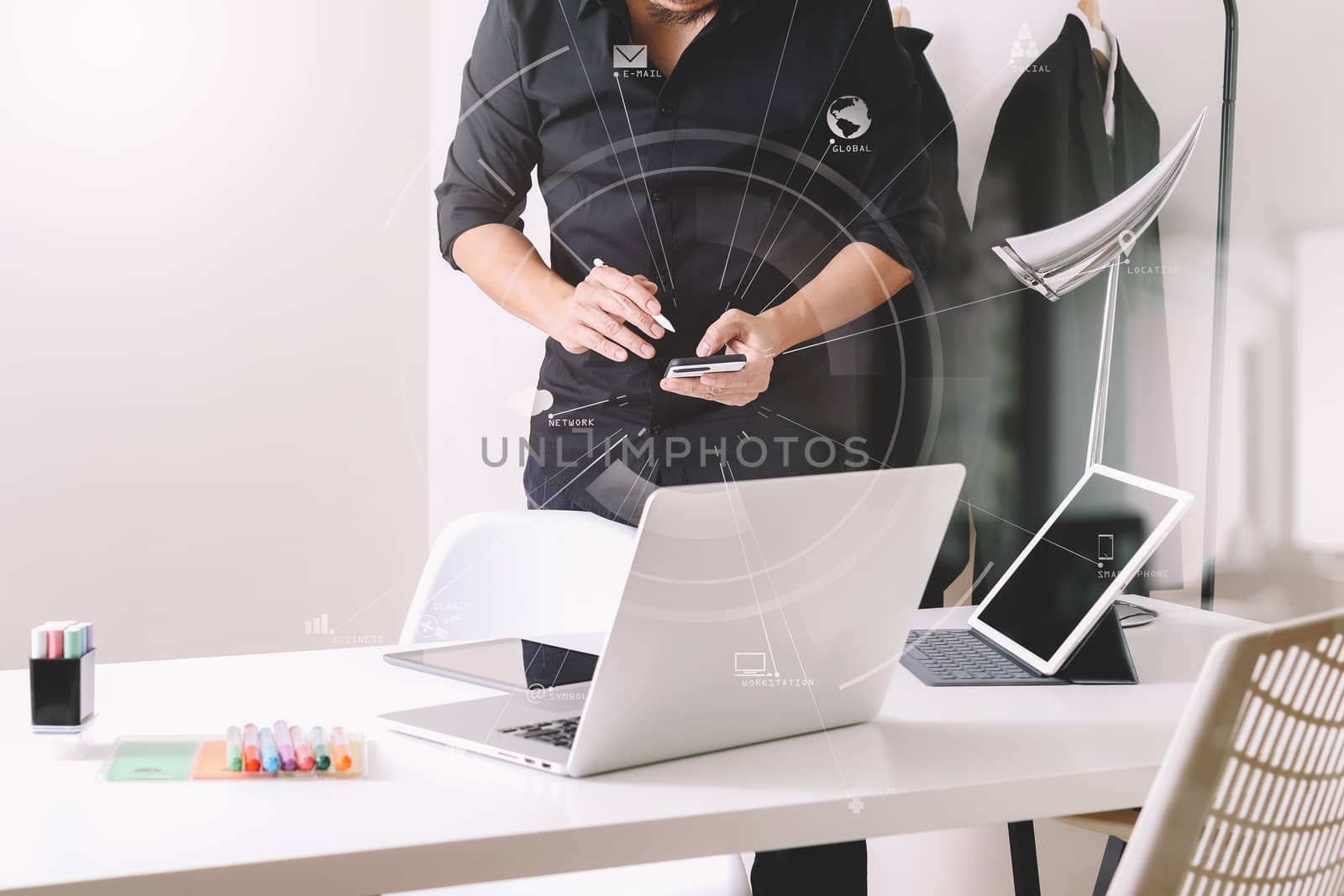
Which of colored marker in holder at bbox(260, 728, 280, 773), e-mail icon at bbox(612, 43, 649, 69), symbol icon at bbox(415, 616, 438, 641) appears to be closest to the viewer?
colored marker in holder at bbox(260, 728, 280, 773)

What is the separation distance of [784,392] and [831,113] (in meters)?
0.40

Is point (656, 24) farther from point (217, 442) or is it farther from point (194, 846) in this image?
point (194, 846)

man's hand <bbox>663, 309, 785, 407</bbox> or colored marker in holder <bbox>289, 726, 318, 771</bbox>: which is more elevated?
man's hand <bbox>663, 309, 785, 407</bbox>

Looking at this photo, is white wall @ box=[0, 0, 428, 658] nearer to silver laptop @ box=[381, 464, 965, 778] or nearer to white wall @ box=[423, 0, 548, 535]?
white wall @ box=[423, 0, 548, 535]

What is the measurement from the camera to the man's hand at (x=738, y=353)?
1.48m

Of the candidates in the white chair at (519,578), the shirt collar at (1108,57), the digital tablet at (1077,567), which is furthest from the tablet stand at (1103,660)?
the shirt collar at (1108,57)

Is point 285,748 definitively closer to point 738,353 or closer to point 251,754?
point 251,754

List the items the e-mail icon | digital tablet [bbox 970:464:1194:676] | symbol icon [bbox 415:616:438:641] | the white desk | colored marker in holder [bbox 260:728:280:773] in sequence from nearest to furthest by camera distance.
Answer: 1. the white desk
2. colored marker in holder [bbox 260:728:280:773]
3. digital tablet [bbox 970:464:1194:676]
4. symbol icon [bbox 415:616:438:641]
5. the e-mail icon

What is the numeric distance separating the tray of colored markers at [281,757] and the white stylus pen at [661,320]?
905 mm

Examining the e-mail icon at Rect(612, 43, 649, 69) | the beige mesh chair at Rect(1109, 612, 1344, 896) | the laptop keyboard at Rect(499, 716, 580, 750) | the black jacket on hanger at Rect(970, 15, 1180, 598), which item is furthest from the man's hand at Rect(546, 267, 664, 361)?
the beige mesh chair at Rect(1109, 612, 1344, 896)

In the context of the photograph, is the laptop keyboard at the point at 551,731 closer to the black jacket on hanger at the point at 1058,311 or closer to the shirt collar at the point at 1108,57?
the black jacket on hanger at the point at 1058,311

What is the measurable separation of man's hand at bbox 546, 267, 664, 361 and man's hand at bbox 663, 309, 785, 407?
7 cm

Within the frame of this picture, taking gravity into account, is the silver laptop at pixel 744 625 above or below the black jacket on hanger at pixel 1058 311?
below

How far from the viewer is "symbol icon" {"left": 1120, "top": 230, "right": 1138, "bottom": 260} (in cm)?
153
